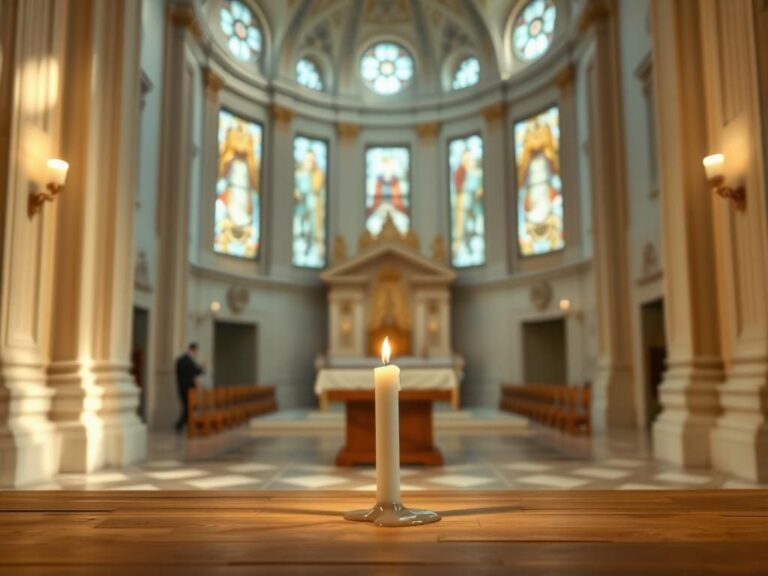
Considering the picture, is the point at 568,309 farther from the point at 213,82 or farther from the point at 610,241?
the point at 213,82

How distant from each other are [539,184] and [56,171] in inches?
560

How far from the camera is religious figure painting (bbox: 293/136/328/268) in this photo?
20.0m

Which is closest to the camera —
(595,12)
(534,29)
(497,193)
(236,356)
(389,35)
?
(595,12)

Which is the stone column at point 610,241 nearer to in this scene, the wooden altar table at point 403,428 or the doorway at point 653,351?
the doorway at point 653,351

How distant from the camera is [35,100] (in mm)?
6273

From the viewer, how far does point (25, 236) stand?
239 inches

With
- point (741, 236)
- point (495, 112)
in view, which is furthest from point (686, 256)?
point (495, 112)

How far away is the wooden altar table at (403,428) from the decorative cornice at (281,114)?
1370 cm

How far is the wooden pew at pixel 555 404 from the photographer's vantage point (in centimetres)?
1075

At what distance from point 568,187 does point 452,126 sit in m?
4.85

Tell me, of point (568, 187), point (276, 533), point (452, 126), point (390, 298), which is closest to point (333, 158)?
point (452, 126)

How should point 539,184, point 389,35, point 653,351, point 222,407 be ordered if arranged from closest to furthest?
1. point 222,407
2. point 653,351
3. point 539,184
4. point 389,35

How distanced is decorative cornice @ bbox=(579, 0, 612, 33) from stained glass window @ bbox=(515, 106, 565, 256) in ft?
12.1

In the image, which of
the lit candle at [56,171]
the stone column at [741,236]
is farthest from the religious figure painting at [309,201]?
the stone column at [741,236]
